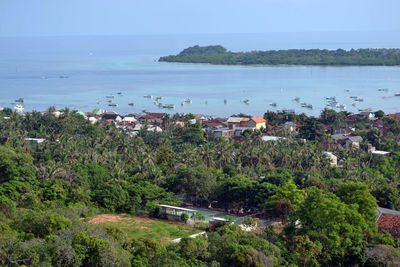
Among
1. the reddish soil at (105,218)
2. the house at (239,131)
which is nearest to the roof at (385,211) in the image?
the reddish soil at (105,218)

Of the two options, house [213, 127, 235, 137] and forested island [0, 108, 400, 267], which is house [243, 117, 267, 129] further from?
forested island [0, 108, 400, 267]

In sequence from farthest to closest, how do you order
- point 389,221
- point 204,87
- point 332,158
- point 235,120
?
point 204,87, point 235,120, point 332,158, point 389,221

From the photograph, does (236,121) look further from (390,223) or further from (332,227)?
(332,227)

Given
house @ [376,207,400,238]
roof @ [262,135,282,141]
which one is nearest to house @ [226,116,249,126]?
roof @ [262,135,282,141]

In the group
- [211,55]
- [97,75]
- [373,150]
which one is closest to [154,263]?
[373,150]

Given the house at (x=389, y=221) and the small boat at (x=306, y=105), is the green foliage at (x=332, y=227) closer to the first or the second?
the house at (x=389, y=221)

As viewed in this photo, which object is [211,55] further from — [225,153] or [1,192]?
[1,192]

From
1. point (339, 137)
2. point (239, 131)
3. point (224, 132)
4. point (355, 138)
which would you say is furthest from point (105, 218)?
point (339, 137)
